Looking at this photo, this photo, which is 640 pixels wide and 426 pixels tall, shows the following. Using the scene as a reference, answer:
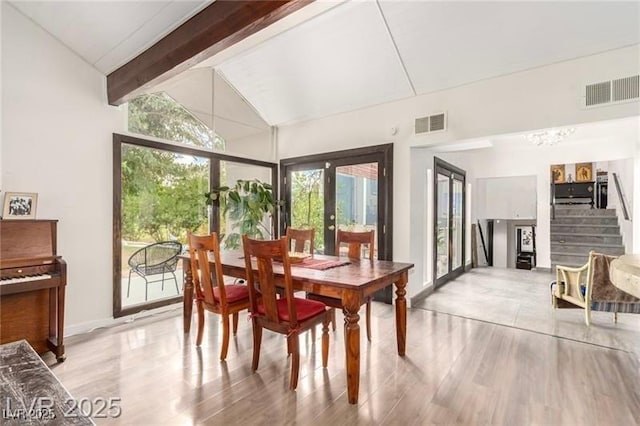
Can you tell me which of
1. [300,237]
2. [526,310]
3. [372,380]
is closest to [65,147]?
[300,237]

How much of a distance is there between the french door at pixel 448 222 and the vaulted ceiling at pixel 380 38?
1.73 metres

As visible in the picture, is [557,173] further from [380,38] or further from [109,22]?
[109,22]

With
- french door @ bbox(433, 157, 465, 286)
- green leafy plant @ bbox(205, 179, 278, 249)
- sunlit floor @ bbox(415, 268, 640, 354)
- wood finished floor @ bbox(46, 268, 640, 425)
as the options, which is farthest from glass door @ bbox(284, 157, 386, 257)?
wood finished floor @ bbox(46, 268, 640, 425)

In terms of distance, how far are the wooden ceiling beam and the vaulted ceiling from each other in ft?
0.33

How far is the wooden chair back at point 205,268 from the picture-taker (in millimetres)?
2490

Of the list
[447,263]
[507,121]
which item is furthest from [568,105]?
[447,263]

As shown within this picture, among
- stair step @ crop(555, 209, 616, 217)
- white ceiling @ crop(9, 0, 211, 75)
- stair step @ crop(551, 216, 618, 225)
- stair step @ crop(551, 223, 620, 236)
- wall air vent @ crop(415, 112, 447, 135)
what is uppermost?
white ceiling @ crop(9, 0, 211, 75)

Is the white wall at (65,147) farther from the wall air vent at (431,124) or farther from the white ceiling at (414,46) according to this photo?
the wall air vent at (431,124)

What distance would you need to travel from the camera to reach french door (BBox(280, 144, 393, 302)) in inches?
166

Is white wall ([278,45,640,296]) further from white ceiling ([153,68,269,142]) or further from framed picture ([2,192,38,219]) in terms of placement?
framed picture ([2,192,38,219])

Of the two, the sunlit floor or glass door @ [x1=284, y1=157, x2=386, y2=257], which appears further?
glass door @ [x1=284, y1=157, x2=386, y2=257]

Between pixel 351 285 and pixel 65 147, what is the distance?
3.01 m

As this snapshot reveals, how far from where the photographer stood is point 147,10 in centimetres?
249

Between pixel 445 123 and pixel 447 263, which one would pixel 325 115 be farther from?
pixel 447 263
